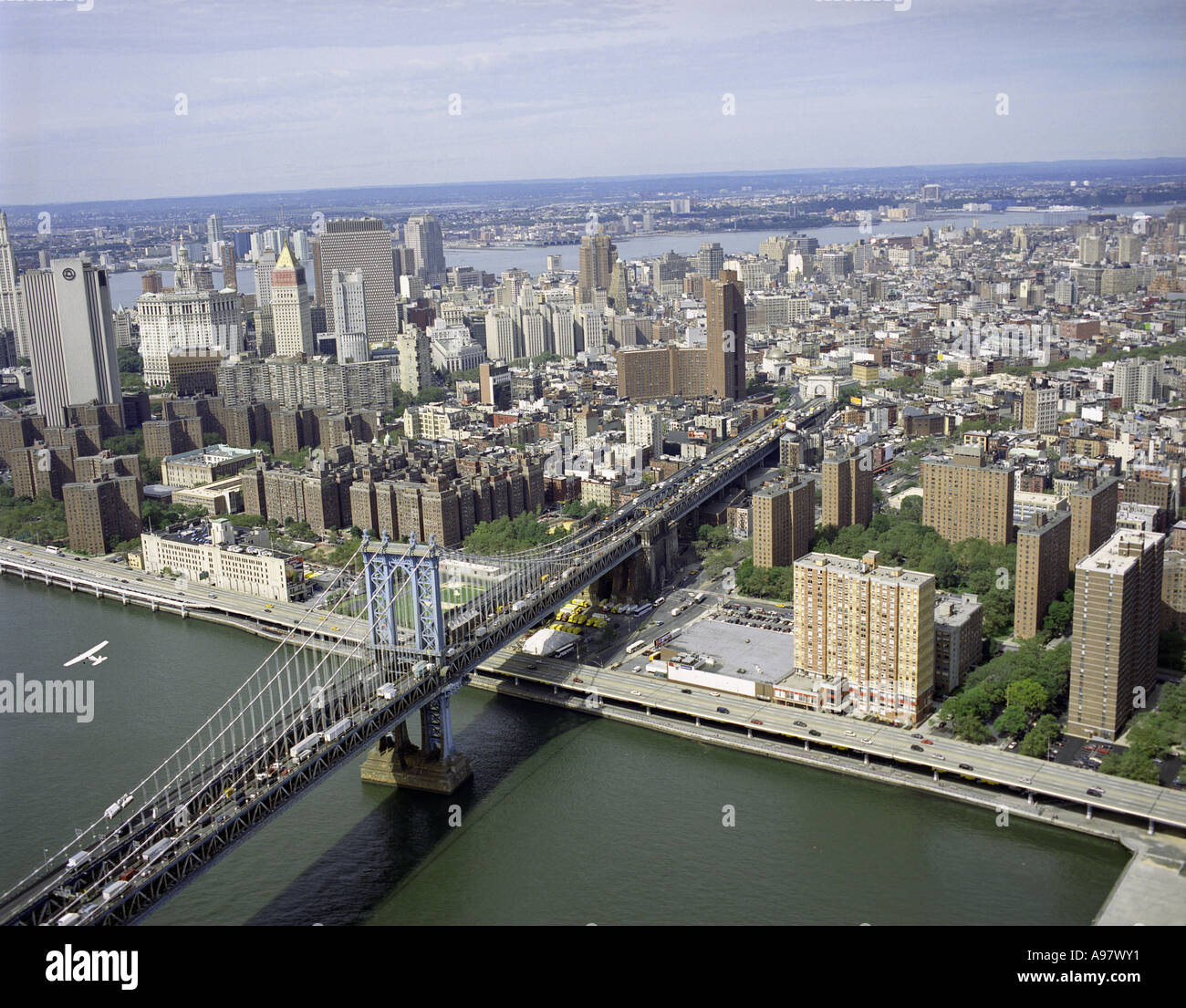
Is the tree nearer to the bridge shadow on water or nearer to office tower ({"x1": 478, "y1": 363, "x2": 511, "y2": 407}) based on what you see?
the bridge shadow on water

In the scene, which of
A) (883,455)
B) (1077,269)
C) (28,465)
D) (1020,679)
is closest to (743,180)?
(1077,269)

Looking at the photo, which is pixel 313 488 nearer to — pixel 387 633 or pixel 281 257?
pixel 387 633

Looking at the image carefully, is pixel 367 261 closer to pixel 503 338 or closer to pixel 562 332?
pixel 503 338

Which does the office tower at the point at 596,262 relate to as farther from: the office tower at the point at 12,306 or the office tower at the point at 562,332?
the office tower at the point at 12,306

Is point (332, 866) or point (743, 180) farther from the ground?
point (743, 180)

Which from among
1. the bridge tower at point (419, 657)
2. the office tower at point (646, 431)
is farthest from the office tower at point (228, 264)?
the bridge tower at point (419, 657)

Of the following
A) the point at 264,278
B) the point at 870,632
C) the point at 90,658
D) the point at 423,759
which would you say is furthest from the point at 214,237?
the point at 870,632
